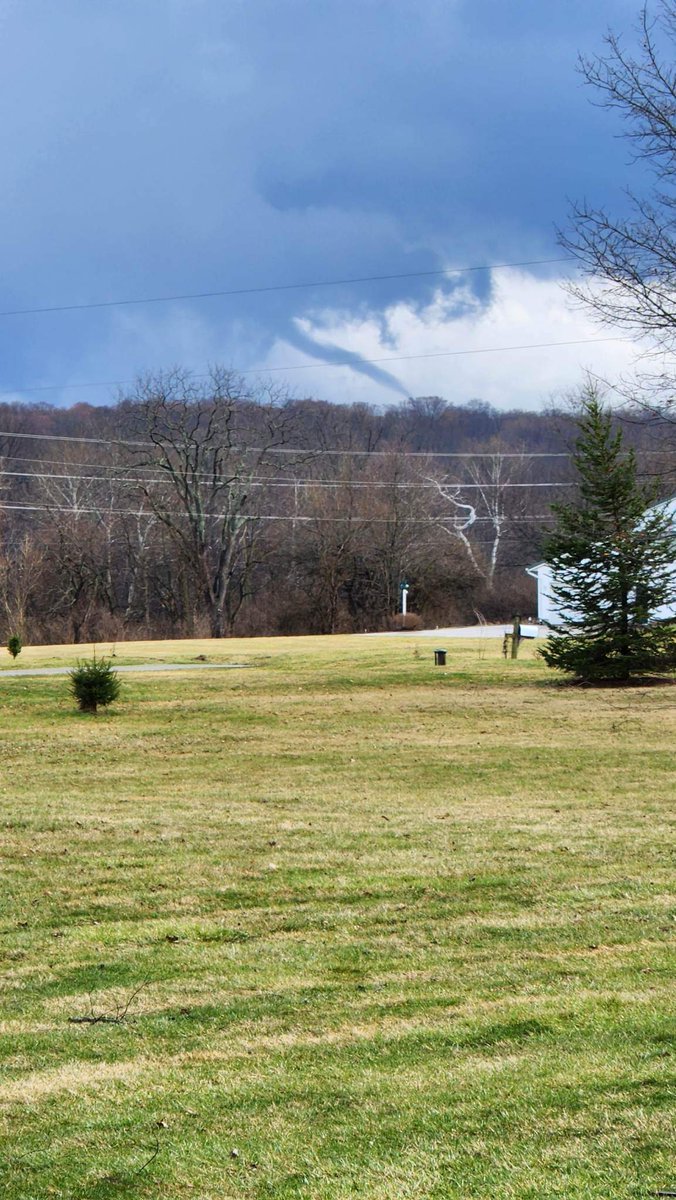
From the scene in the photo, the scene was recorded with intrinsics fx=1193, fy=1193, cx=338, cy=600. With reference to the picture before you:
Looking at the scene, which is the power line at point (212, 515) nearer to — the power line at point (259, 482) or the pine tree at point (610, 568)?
the power line at point (259, 482)

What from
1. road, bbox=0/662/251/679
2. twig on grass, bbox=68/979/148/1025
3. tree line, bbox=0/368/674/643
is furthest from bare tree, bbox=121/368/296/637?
twig on grass, bbox=68/979/148/1025

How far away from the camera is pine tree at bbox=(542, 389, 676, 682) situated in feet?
84.5

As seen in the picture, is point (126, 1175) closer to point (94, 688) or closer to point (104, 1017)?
point (104, 1017)

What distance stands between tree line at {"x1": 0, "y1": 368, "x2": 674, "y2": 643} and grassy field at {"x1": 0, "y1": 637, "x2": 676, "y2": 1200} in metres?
43.1

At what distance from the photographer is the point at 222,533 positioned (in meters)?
62.4

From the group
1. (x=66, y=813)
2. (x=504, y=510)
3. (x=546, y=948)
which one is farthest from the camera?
(x=504, y=510)

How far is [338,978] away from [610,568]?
21276mm

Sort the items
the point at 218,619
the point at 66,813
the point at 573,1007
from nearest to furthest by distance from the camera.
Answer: the point at 573,1007
the point at 66,813
the point at 218,619

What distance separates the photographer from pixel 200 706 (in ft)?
76.4

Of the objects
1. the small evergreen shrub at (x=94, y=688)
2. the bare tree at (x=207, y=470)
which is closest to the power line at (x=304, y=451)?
the bare tree at (x=207, y=470)

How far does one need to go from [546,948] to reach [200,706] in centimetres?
1697

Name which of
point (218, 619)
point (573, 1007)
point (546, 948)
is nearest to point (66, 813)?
point (546, 948)

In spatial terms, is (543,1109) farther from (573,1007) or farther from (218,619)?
(218,619)

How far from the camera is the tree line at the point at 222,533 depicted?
60.1m
